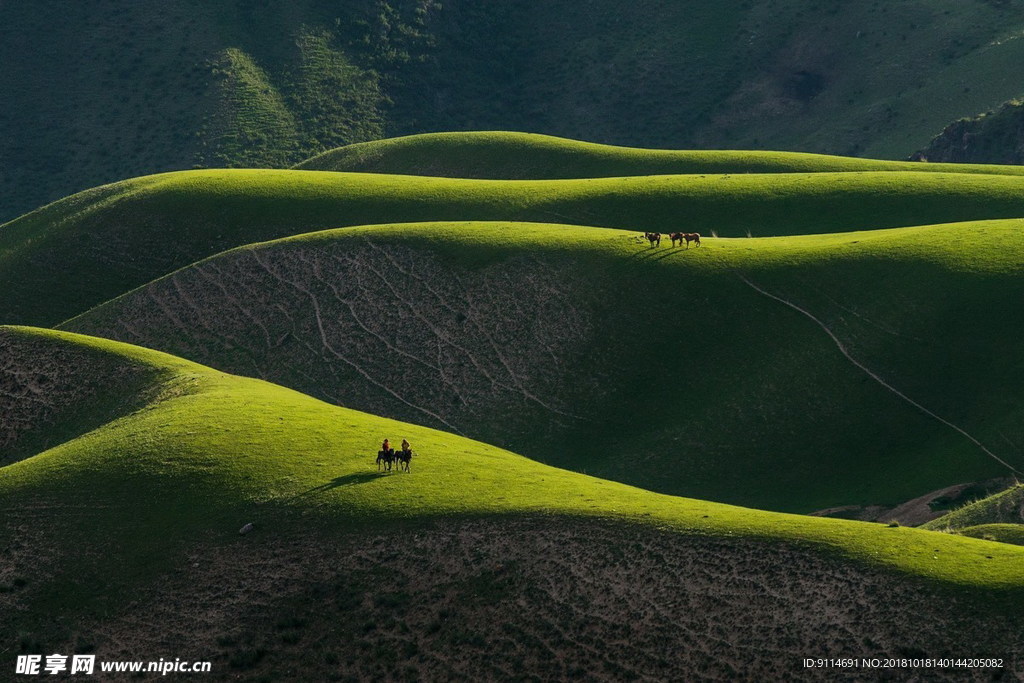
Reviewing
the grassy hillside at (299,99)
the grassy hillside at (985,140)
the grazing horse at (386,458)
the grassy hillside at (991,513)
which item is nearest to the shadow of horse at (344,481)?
the grazing horse at (386,458)

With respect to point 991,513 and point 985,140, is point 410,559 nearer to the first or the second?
point 991,513

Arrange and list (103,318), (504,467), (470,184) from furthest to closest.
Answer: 1. (470,184)
2. (103,318)
3. (504,467)

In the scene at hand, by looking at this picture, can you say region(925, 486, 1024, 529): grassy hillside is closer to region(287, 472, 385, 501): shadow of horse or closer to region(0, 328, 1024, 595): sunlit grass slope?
region(0, 328, 1024, 595): sunlit grass slope

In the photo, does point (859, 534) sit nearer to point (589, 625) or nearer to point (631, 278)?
point (589, 625)

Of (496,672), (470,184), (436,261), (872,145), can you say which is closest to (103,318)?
(436,261)

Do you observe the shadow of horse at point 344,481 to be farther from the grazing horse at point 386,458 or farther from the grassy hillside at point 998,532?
the grassy hillside at point 998,532

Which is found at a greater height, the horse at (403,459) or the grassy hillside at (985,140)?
the grassy hillside at (985,140)
